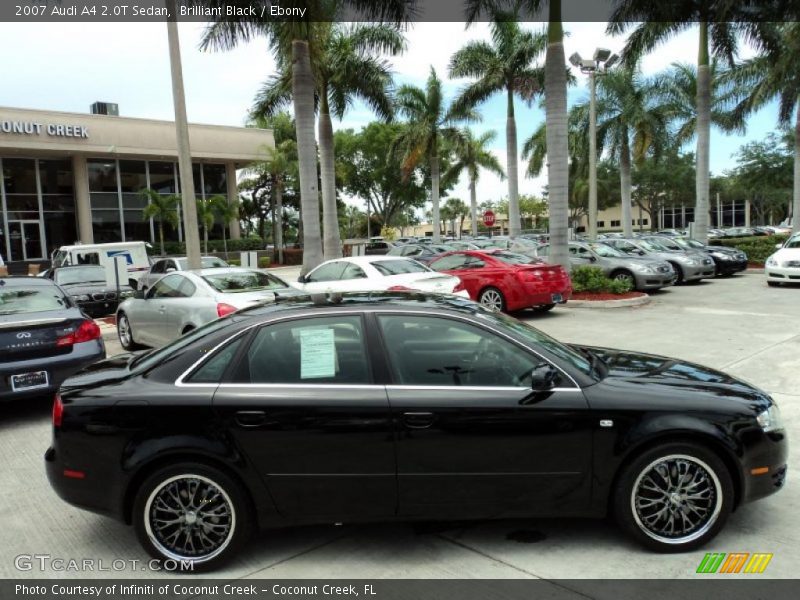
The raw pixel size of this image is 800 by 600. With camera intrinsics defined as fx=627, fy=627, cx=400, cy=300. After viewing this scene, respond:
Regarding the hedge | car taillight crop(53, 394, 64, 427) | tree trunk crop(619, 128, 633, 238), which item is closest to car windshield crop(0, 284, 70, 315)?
car taillight crop(53, 394, 64, 427)

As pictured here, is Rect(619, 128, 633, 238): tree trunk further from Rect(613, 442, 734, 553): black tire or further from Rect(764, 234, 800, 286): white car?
Rect(613, 442, 734, 553): black tire

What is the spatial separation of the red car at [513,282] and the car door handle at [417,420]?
9.33 meters

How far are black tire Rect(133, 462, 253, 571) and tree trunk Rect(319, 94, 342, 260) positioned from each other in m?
15.9

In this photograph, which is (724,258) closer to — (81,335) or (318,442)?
(81,335)

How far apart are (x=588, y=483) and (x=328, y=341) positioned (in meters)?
1.70

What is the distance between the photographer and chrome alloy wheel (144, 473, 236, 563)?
11.5 ft

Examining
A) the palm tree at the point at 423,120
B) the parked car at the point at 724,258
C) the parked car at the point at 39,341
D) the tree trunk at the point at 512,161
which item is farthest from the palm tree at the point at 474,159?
the parked car at the point at 39,341

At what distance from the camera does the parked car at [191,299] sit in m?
8.57

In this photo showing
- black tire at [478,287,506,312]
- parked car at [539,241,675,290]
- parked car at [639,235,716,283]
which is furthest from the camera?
parked car at [639,235,716,283]

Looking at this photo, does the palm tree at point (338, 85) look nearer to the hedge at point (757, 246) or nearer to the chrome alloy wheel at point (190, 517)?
the hedge at point (757, 246)

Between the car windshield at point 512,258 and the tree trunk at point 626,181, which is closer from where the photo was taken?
the car windshield at point 512,258

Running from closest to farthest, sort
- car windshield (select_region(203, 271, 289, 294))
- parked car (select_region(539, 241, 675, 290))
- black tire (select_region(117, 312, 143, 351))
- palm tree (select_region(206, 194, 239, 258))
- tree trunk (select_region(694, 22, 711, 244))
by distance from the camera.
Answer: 1. car windshield (select_region(203, 271, 289, 294))
2. black tire (select_region(117, 312, 143, 351))
3. parked car (select_region(539, 241, 675, 290))
4. tree trunk (select_region(694, 22, 711, 244))
5. palm tree (select_region(206, 194, 239, 258))
